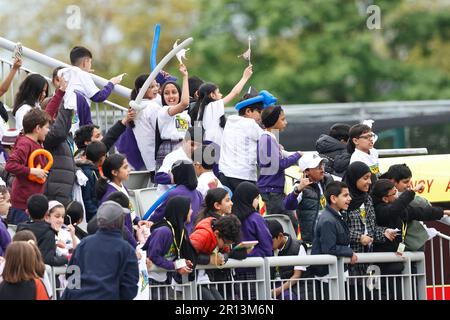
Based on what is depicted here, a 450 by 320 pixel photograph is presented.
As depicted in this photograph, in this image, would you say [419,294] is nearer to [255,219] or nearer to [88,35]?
[255,219]

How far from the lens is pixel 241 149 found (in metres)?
17.0

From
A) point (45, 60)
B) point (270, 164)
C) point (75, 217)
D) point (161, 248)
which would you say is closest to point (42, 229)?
point (75, 217)

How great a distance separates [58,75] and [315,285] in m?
3.31

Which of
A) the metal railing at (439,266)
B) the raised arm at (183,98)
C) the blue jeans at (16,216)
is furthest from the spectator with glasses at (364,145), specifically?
the blue jeans at (16,216)

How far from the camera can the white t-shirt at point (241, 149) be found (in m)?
17.0

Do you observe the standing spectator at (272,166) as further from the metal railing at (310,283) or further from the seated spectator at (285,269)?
the metal railing at (310,283)

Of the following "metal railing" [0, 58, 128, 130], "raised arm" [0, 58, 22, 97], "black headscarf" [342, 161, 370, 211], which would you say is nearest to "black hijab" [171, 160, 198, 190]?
"black headscarf" [342, 161, 370, 211]

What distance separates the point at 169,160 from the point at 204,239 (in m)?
1.99

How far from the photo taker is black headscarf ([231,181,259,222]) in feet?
50.4

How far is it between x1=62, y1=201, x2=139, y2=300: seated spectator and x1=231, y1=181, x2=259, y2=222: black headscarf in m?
2.40

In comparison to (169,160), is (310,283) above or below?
below

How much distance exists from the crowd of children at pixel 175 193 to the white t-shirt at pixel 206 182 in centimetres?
2

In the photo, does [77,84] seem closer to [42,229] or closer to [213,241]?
[213,241]
